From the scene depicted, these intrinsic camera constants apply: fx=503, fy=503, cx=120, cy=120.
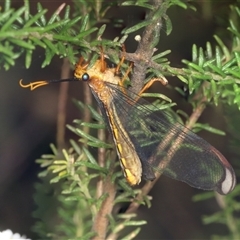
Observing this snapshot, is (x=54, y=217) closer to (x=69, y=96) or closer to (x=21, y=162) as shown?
(x=21, y=162)

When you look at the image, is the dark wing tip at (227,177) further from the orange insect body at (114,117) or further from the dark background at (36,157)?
the dark background at (36,157)

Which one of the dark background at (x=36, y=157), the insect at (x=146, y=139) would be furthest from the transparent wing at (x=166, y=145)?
the dark background at (x=36, y=157)

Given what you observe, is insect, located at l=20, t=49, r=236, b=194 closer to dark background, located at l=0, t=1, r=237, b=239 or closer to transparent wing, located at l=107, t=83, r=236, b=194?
transparent wing, located at l=107, t=83, r=236, b=194

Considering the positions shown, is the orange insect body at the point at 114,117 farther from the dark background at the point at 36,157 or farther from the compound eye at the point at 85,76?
the dark background at the point at 36,157

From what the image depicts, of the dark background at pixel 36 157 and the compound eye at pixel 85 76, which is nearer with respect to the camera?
the compound eye at pixel 85 76

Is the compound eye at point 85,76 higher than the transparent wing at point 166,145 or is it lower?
higher

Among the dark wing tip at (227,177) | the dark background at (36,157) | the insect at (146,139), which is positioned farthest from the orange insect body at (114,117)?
the dark background at (36,157)

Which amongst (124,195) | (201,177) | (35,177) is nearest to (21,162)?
(35,177)
